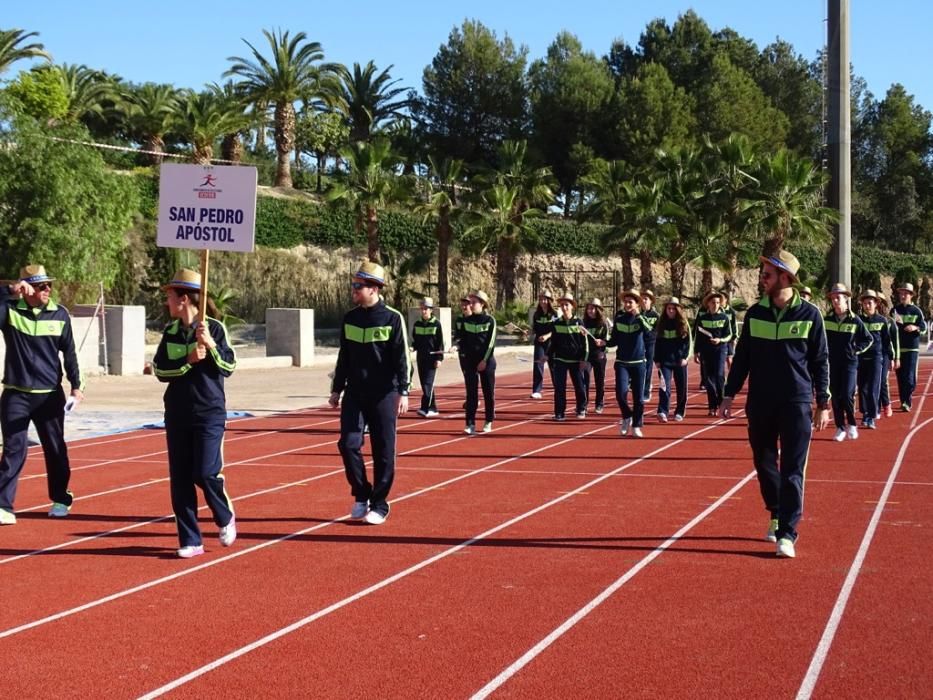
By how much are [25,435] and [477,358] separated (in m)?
8.06

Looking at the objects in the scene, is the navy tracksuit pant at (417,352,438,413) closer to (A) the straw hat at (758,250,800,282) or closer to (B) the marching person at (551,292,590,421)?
(B) the marching person at (551,292,590,421)

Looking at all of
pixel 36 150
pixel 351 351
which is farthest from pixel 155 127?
pixel 351 351

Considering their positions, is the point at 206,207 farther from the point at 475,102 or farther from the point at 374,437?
the point at 475,102

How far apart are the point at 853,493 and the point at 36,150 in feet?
88.0

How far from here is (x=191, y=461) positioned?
26.9 feet

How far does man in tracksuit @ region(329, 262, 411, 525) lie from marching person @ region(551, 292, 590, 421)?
8.58m

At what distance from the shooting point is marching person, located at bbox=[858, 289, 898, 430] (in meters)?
16.5

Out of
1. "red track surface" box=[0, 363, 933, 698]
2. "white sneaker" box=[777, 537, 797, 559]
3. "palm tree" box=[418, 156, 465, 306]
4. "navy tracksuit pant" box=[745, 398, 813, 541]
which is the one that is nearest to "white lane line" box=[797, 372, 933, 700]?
"red track surface" box=[0, 363, 933, 698]

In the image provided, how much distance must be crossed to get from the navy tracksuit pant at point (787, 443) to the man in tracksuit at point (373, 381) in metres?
2.64

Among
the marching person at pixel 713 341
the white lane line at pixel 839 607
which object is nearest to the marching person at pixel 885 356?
the marching person at pixel 713 341

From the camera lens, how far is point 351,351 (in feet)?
31.1

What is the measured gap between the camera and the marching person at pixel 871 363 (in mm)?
16484

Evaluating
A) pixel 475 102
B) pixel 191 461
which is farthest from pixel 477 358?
pixel 475 102

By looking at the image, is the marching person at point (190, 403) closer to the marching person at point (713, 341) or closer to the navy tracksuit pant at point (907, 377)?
the marching person at point (713, 341)
